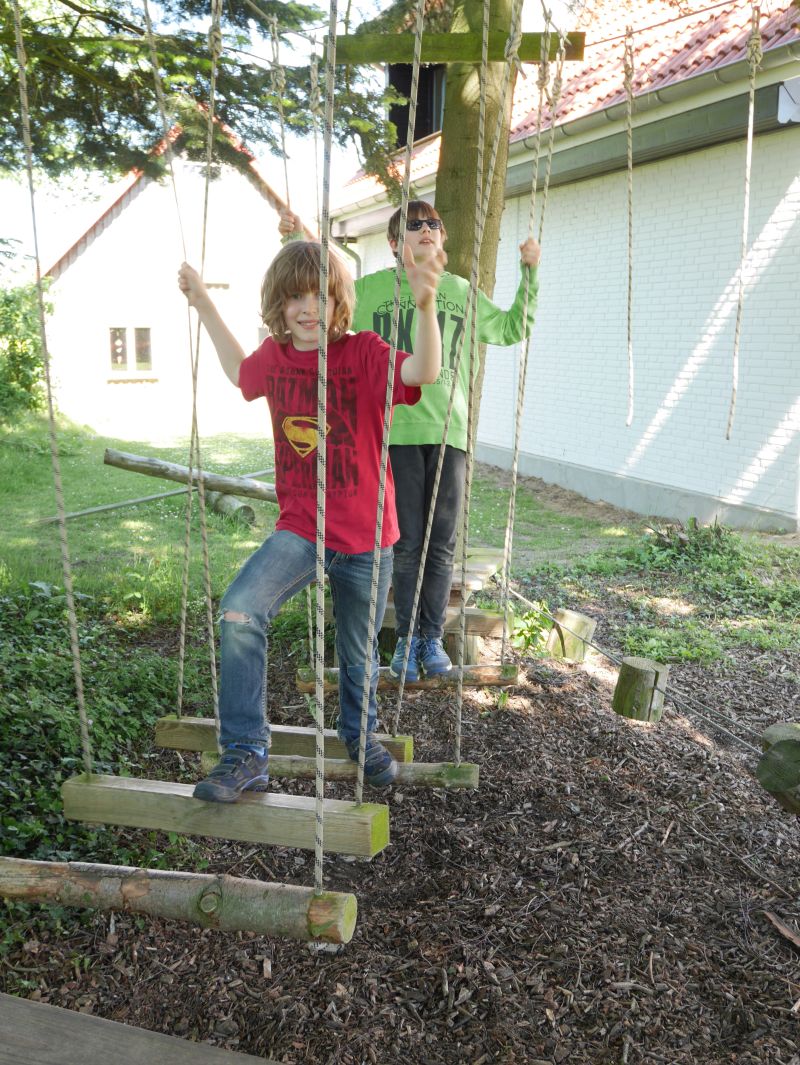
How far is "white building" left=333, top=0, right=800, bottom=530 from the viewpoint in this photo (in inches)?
289

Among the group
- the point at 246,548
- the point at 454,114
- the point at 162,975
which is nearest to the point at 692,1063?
the point at 162,975

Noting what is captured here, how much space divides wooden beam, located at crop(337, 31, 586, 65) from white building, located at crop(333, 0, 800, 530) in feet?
11.5

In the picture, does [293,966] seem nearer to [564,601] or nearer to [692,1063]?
[692,1063]

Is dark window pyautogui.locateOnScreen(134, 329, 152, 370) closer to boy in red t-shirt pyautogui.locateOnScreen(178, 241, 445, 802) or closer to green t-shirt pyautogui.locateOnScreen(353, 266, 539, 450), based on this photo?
green t-shirt pyautogui.locateOnScreen(353, 266, 539, 450)

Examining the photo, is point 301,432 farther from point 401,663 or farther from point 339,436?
point 401,663

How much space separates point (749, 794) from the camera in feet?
11.1

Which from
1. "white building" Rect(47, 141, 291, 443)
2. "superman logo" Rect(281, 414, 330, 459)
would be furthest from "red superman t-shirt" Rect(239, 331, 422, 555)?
"white building" Rect(47, 141, 291, 443)

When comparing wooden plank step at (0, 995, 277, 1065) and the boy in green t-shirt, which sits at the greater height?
the boy in green t-shirt

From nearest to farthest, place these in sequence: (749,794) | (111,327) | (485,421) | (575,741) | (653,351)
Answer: (749,794) < (575,741) < (653,351) < (485,421) < (111,327)

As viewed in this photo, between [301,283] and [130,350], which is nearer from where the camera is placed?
[301,283]

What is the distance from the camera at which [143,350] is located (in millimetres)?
18516

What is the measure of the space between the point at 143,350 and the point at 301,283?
1726 cm

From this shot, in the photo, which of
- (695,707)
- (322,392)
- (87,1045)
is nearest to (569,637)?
(695,707)

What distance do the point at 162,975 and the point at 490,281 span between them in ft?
10.1
